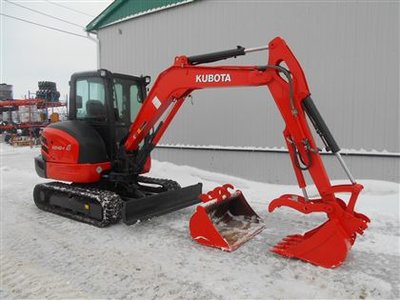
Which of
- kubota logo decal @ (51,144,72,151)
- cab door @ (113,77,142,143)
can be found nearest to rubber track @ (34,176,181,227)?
kubota logo decal @ (51,144,72,151)

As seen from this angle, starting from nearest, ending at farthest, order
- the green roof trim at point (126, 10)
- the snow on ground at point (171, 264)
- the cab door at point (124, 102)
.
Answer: the snow on ground at point (171, 264)
the cab door at point (124, 102)
the green roof trim at point (126, 10)

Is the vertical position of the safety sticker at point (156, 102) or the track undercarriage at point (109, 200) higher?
the safety sticker at point (156, 102)

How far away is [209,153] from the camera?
30.7 feet

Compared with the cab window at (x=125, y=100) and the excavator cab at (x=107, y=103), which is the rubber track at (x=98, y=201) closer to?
the excavator cab at (x=107, y=103)

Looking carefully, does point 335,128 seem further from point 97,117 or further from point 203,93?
point 97,117

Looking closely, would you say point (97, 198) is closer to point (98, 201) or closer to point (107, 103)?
→ point (98, 201)

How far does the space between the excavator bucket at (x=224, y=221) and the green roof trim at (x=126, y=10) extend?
619 centimetres

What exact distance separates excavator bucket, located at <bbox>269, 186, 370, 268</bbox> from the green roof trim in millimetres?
7236

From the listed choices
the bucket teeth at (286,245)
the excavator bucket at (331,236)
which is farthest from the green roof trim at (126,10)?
the excavator bucket at (331,236)

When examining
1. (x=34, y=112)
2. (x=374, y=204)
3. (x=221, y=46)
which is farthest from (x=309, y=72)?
(x=34, y=112)

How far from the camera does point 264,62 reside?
→ 8.31 meters

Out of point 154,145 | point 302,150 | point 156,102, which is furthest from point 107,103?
point 302,150

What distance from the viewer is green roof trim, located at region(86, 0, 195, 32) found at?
32.6 ft

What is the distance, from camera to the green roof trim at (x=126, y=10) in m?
9.95
